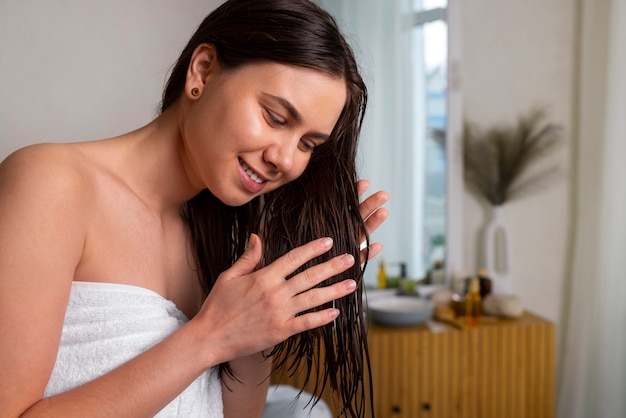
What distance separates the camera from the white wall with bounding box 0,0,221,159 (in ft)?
6.12

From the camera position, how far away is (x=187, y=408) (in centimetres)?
102

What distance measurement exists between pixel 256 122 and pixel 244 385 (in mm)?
581

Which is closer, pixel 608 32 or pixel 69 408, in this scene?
pixel 69 408

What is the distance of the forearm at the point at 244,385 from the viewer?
1.16 m

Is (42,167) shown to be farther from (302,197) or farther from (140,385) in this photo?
(302,197)

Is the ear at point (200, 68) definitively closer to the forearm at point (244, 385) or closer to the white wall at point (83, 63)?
the forearm at point (244, 385)

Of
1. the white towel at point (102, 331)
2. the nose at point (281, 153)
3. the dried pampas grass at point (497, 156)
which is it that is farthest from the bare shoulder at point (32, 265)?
the dried pampas grass at point (497, 156)

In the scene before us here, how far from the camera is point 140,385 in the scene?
839mm

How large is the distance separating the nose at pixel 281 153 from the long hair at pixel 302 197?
0.14m

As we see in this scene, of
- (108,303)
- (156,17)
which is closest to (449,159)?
(156,17)

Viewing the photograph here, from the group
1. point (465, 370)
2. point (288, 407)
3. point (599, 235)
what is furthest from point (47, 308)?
point (599, 235)

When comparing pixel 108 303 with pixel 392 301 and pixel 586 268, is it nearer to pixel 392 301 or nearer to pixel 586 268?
pixel 392 301

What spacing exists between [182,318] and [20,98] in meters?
1.25

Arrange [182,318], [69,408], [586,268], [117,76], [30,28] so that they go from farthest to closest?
[586,268] < [117,76] < [30,28] < [182,318] < [69,408]
